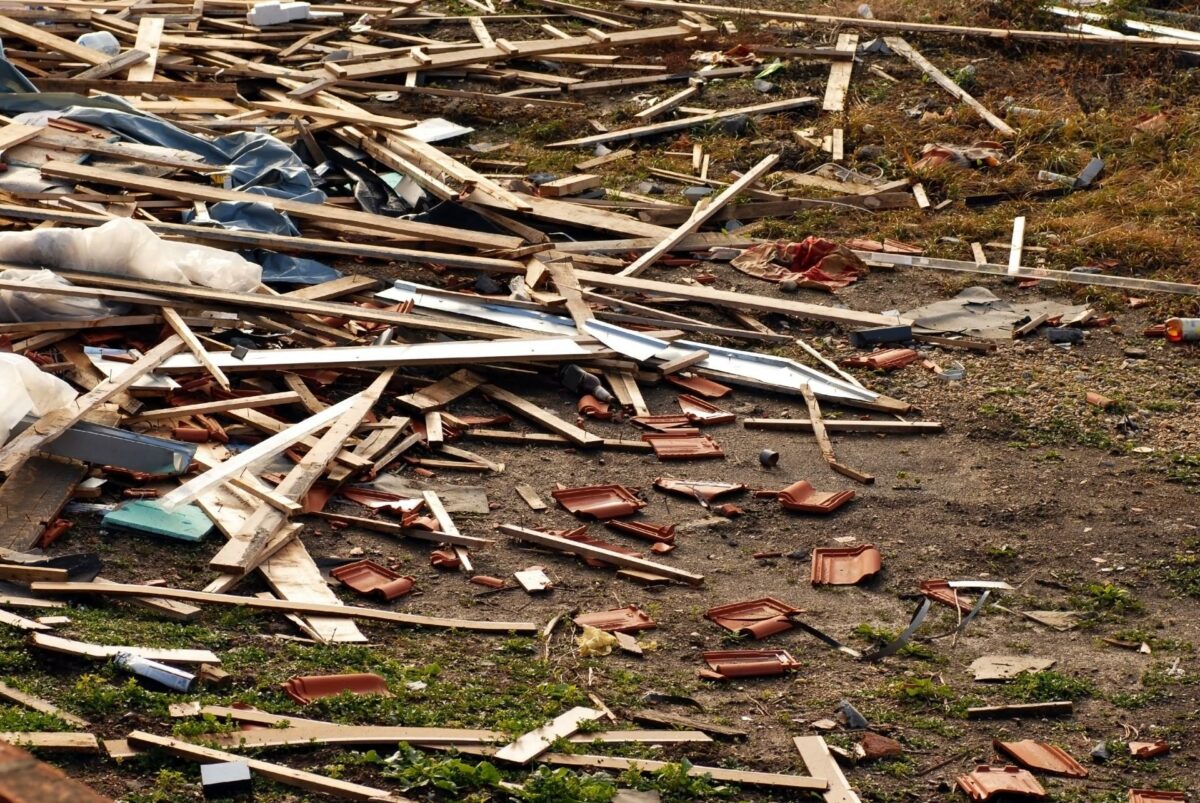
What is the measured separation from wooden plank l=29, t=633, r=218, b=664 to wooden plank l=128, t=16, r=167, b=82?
26.4 feet

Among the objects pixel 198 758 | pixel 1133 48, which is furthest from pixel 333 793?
pixel 1133 48

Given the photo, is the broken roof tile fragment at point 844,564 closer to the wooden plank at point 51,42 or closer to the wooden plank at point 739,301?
the wooden plank at point 739,301

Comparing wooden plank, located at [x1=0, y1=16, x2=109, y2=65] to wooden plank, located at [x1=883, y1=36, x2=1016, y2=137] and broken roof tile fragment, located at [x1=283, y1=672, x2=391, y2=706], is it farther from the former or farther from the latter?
broken roof tile fragment, located at [x1=283, y1=672, x2=391, y2=706]

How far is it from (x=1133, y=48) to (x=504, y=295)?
8.40 meters

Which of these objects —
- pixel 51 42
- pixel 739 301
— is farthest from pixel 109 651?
pixel 51 42

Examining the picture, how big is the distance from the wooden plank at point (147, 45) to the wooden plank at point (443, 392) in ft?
18.0

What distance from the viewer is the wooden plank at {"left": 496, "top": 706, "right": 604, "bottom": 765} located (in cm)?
490

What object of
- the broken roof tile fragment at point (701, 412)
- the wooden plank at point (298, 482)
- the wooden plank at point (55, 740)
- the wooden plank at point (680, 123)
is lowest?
the broken roof tile fragment at point (701, 412)

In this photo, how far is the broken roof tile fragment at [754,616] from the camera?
248 inches

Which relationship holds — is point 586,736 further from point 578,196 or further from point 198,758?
point 578,196

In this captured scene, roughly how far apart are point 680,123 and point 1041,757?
366 inches

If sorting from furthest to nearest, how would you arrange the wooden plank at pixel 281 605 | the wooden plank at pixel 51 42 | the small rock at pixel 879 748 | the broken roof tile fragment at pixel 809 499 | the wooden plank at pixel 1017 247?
the wooden plank at pixel 51 42
the wooden plank at pixel 1017 247
the broken roof tile fragment at pixel 809 499
the wooden plank at pixel 281 605
the small rock at pixel 879 748

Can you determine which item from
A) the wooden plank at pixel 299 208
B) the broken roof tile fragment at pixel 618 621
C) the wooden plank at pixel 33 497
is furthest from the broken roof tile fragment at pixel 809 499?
the wooden plank at pixel 33 497

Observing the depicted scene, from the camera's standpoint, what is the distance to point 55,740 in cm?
456
